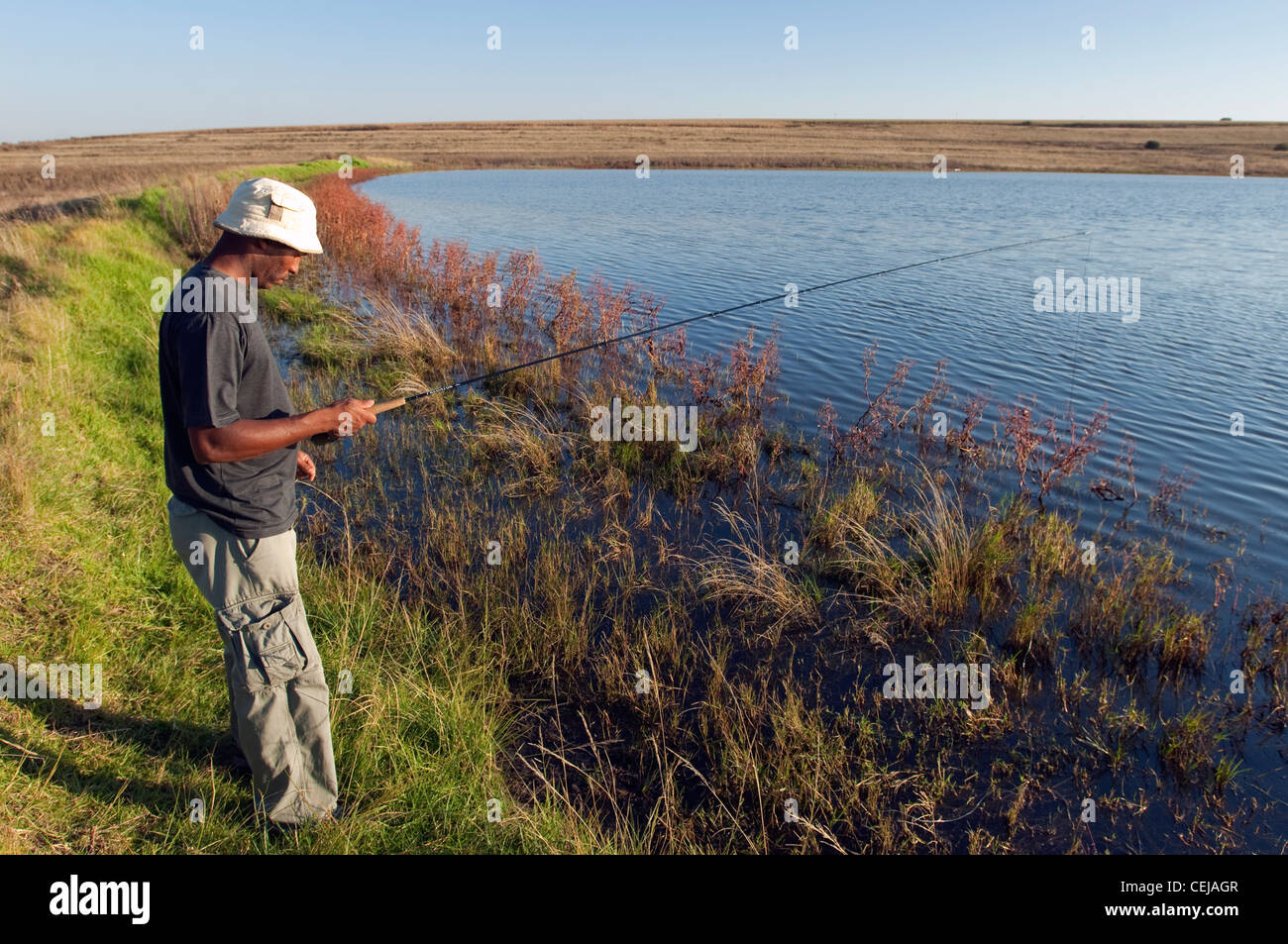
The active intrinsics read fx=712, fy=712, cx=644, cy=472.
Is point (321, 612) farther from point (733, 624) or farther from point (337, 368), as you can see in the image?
point (337, 368)

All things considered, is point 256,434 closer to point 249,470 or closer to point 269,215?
point 249,470

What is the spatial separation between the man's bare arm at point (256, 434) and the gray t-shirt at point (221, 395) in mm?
45

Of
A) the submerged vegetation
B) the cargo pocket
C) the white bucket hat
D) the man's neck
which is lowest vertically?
the submerged vegetation

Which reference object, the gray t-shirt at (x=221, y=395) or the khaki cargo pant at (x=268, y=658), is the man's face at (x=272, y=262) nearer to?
the gray t-shirt at (x=221, y=395)

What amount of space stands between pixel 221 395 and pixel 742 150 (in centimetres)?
6683

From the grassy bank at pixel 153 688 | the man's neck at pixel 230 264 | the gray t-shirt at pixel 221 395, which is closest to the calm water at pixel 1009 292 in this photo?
the grassy bank at pixel 153 688

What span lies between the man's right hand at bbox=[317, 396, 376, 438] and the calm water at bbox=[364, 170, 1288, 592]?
6.00 meters

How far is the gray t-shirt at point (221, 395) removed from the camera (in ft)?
7.84

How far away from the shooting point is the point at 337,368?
9.81 metres

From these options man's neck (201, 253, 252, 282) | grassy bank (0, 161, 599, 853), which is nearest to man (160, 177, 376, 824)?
man's neck (201, 253, 252, 282)

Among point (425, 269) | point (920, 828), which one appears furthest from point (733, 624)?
point (425, 269)

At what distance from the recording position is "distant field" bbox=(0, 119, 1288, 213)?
4362 centimetres

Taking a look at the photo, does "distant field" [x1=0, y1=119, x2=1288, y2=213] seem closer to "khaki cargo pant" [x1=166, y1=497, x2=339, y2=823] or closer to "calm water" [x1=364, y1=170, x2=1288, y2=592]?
"calm water" [x1=364, y1=170, x2=1288, y2=592]

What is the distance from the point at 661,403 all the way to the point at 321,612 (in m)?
4.98
